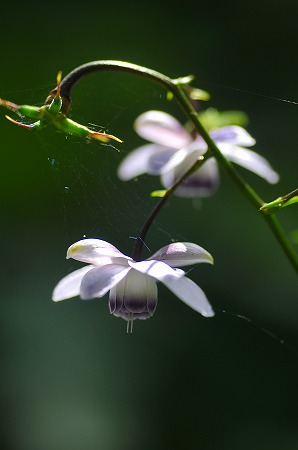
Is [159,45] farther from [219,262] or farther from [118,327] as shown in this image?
[118,327]

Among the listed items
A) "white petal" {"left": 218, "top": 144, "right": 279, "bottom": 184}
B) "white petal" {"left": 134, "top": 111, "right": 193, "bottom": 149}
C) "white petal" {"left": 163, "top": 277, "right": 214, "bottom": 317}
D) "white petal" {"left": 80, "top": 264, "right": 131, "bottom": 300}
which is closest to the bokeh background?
"white petal" {"left": 134, "top": 111, "right": 193, "bottom": 149}

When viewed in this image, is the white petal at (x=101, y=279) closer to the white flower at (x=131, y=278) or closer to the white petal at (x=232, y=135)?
the white flower at (x=131, y=278)

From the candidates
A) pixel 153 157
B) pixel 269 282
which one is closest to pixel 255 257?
pixel 269 282

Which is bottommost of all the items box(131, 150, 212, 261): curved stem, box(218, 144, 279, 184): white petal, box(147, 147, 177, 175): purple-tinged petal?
box(131, 150, 212, 261): curved stem

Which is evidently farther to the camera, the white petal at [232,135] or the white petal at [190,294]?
the white petal at [232,135]

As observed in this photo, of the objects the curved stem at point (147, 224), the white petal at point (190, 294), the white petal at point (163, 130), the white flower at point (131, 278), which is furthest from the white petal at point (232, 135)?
the white petal at point (190, 294)

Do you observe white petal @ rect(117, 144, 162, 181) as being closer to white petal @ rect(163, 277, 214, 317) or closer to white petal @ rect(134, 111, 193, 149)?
white petal @ rect(134, 111, 193, 149)

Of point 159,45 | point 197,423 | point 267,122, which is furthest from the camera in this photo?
point 159,45

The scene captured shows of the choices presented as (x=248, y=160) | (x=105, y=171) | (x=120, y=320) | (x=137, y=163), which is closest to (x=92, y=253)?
(x=248, y=160)
